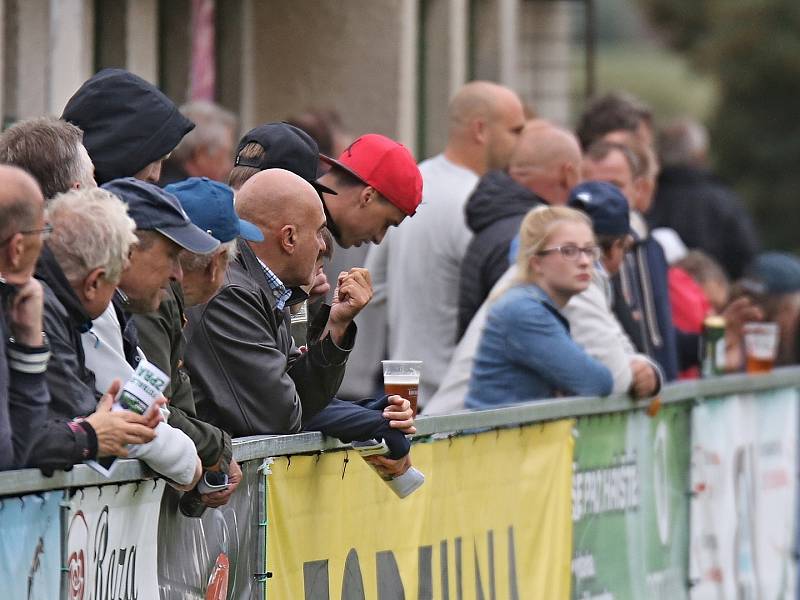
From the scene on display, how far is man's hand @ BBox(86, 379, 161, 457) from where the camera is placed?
13.7ft

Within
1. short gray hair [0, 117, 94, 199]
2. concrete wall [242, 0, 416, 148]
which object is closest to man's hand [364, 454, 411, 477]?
short gray hair [0, 117, 94, 199]

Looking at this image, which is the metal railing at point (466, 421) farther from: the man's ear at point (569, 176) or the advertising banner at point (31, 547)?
the man's ear at point (569, 176)

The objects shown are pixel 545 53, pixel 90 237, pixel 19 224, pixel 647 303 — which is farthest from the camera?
pixel 545 53

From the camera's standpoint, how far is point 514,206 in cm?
802

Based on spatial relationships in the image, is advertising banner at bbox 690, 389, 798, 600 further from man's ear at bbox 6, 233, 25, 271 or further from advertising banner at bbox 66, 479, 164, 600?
man's ear at bbox 6, 233, 25, 271

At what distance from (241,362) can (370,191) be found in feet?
3.86

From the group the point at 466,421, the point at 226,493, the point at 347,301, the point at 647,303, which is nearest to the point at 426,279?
the point at 647,303

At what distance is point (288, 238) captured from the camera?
Answer: 5.40 metres

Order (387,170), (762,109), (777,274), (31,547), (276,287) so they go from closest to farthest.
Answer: (31,547), (276,287), (387,170), (777,274), (762,109)

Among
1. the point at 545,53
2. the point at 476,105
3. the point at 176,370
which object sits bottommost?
the point at 176,370

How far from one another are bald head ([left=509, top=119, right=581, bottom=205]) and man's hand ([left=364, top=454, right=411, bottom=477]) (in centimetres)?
299

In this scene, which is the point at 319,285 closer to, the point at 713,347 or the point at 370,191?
the point at 370,191

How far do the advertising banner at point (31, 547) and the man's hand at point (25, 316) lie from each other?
13.5 inches

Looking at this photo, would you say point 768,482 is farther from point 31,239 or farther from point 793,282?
point 31,239
